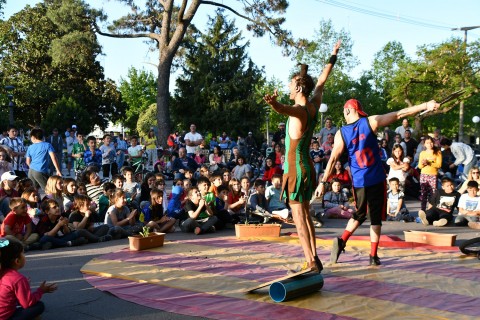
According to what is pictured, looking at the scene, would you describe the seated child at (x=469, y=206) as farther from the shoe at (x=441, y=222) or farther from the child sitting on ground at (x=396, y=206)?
the child sitting on ground at (x=396, y=206)

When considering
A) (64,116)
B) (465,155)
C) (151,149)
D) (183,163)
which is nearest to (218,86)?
(64,116)

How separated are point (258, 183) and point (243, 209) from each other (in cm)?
54

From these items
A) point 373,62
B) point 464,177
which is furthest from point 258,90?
point 464,177

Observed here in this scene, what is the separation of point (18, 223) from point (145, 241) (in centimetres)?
159

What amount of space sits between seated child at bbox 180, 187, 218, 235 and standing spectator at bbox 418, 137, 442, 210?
4460mm

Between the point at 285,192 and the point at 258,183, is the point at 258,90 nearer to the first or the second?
the point at 258,183

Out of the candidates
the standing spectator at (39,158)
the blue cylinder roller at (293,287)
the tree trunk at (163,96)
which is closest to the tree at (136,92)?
the tree trunk at (163,96)

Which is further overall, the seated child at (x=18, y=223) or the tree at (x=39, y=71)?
the tree at (x=39, y=71)

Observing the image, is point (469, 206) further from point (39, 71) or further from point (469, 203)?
point (39, 71)

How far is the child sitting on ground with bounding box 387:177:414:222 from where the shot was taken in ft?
34.0

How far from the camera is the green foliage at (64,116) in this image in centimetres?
3909

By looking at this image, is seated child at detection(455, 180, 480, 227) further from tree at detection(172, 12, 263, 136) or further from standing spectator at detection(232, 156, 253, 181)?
tree at detection(172, 12, 263, 136)

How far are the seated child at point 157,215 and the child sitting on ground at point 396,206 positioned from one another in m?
4.14

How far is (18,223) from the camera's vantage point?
7.02 meters
